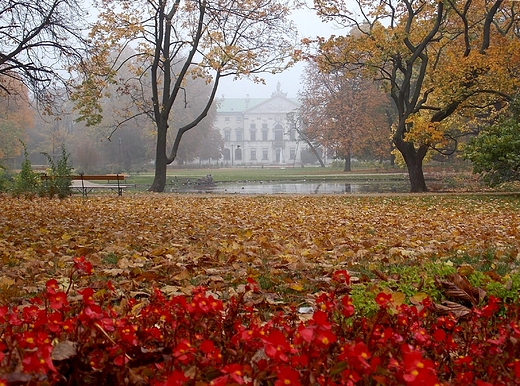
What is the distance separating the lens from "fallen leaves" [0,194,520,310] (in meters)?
3.90

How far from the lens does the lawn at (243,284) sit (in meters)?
1.62

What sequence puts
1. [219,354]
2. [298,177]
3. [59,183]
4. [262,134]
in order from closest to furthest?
[219,354]
[59,183]
[298,177]
[262,134]

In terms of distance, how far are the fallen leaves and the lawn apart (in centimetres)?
2

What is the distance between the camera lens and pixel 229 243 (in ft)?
18.4

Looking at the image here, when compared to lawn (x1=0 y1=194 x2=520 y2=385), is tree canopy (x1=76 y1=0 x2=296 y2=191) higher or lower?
higher

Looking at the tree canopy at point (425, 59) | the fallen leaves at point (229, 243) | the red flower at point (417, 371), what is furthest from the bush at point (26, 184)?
the red flower at point (417, 371)

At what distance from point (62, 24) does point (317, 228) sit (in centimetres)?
793

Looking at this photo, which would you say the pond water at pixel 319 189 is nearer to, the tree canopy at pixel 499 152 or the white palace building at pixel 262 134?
the tree canopy at pixel 499 152

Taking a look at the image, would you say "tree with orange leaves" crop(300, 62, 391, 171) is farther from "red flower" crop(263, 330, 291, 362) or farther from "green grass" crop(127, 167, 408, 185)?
"red flower" crop(263, 330, 291, 362)

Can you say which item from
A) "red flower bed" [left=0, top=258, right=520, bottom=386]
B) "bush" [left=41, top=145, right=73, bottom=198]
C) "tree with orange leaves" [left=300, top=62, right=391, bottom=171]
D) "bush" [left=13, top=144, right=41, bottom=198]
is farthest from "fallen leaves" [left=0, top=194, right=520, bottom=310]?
"tree with orange leaves" [left=300, top=62, right=391, bottom=171]

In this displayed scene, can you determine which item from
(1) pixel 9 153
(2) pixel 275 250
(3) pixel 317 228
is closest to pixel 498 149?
(3) pixel 317 228

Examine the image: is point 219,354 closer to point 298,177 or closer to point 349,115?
point 298,177

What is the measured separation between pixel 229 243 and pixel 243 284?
198 cm

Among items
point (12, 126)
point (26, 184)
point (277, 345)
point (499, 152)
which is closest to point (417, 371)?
point (277, 345)
